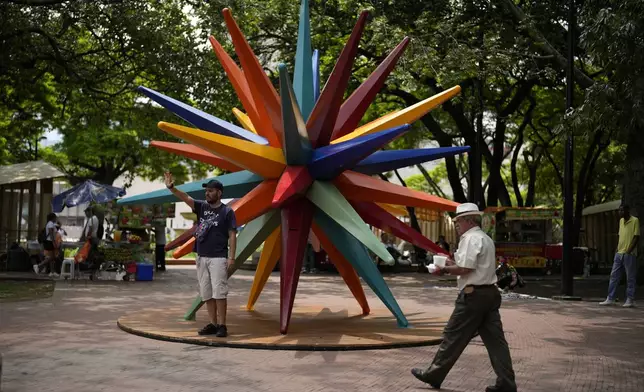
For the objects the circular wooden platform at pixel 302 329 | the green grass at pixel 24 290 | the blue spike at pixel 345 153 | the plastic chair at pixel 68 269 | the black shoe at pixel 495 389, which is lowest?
the black shoe at pixel 495 389

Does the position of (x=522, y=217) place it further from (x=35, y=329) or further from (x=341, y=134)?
(x=35, y=329)

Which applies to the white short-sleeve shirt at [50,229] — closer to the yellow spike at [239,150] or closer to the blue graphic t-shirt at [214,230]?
the yellow spike at [239,150]

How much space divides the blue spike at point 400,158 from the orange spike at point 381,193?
1.20 ft

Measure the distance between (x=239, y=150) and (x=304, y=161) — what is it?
899 mm

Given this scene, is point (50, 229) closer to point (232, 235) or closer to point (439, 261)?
point (232, 235)

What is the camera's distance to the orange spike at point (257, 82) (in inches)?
430

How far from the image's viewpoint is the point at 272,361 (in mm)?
8609

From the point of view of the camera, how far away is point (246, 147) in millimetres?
10758

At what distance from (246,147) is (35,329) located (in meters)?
3.62

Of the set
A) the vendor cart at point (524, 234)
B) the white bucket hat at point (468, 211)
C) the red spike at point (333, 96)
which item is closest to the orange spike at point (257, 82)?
the red spike at point (333, 96)

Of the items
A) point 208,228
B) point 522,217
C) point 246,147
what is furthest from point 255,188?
point 522,217

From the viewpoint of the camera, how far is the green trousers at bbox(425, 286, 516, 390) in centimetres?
725

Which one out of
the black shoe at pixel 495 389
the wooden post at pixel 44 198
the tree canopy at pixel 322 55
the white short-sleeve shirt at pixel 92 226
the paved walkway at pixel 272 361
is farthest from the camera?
the wooden post at pixel 44 198

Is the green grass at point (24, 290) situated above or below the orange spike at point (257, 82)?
below
